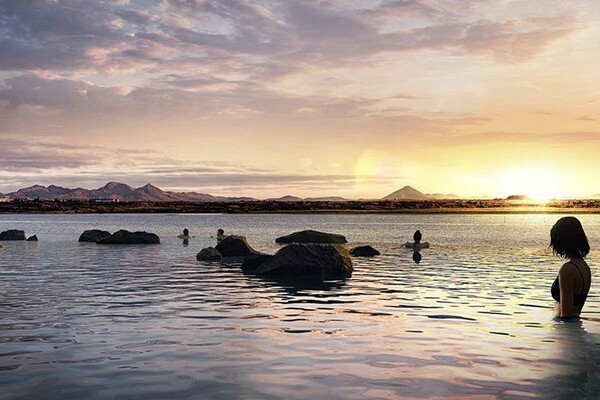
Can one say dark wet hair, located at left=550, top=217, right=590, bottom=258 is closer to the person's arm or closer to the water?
the person's arm

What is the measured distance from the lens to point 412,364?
35.9 feet

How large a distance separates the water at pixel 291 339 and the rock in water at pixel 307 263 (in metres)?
1.68

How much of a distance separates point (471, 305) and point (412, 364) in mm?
8205

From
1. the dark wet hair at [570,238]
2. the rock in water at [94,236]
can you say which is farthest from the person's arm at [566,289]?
the rock in water at [94,236]

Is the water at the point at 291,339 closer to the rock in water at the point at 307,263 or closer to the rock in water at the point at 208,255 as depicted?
the rock in water at the point at 307,263

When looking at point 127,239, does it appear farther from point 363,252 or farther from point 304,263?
point 304,263

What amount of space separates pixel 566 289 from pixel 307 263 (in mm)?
15074

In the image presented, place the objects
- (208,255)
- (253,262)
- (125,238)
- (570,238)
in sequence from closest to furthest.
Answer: (570,238) → (253,262) → (208,255) → (125,238)

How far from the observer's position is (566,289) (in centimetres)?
1330

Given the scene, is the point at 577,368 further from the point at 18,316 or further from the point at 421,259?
the point at 421,259

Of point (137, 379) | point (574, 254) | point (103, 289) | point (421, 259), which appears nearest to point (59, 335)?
point (137, 379)

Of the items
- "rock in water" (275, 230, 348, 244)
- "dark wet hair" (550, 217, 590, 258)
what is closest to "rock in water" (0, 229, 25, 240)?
"rock in water" (275, 230, 348, 244)

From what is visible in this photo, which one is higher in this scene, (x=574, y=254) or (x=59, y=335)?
(x=574, y=254)

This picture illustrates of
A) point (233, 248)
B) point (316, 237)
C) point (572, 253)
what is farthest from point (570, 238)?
point (316, 237)
